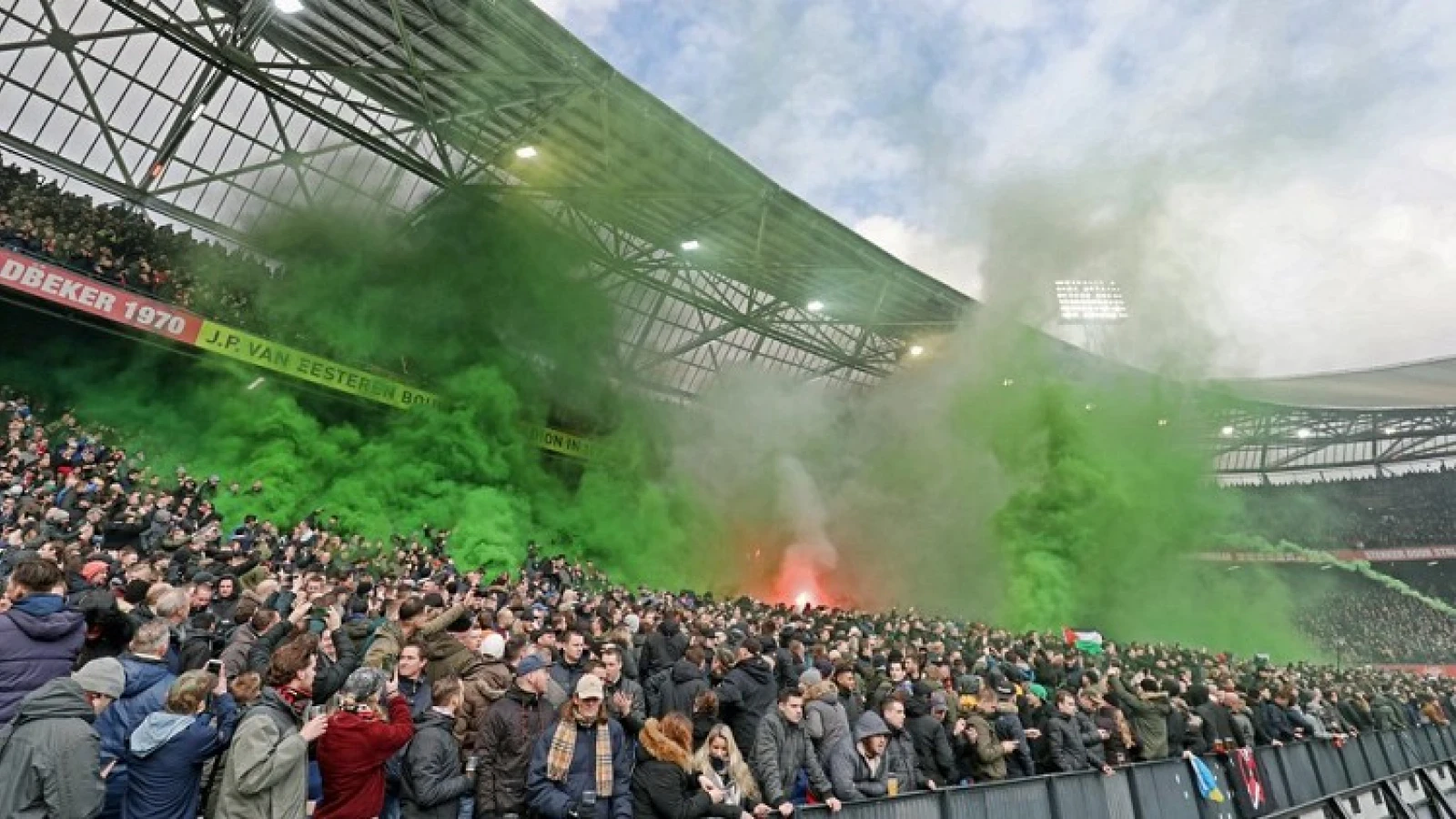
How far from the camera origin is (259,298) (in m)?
18.3

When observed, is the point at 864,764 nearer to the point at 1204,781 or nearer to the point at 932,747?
the point at 932,747

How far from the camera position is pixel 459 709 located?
4.05 metres

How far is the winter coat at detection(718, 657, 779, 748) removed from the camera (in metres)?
5.05

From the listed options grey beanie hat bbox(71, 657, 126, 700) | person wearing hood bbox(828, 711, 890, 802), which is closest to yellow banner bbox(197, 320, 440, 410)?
grey beanie hat bbox(71, 657, 126, 700)

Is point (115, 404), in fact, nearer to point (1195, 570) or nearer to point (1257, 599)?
point (1195, 570)

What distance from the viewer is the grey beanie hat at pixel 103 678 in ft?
10.2

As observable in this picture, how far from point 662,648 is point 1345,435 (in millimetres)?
44906

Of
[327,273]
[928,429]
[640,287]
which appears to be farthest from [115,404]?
[928,429]

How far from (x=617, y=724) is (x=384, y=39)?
17.5 m

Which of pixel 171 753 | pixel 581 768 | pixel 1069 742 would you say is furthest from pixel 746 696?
pixel 171 753

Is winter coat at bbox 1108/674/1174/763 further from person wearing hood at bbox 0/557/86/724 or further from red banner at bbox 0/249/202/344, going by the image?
red banner at bbox 0/249/202/344

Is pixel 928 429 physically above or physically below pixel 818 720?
above

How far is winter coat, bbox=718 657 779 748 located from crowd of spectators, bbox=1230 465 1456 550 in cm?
4311

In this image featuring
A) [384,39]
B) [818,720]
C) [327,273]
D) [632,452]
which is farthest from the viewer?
[632,452]
